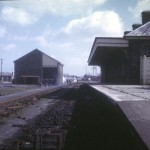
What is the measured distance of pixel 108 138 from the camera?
6.48 meters

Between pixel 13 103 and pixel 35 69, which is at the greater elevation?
pixel 35 69

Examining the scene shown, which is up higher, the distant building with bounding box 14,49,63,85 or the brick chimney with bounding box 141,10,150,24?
the brick chimney with bounding box 141,10,150,24

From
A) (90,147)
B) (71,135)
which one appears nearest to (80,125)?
(71,135)

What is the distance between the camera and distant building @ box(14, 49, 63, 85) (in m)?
66.9

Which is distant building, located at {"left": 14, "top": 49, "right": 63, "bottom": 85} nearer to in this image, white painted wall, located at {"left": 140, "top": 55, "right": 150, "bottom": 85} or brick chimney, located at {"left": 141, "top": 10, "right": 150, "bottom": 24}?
brick chimney, located at {"left": 141, "top": 10, "right": 150, "bottom": 24}

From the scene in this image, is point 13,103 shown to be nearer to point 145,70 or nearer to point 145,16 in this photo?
point 145,70

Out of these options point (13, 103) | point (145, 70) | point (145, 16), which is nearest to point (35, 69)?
Answer: point (145, 16)

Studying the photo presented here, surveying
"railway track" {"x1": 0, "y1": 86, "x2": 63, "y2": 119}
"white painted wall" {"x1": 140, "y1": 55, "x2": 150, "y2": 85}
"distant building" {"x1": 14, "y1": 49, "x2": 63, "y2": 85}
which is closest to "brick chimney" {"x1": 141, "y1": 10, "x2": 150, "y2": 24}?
"white painted wall" {"x1": 140, "y1": 55, "x2": 150, "y2": 85}

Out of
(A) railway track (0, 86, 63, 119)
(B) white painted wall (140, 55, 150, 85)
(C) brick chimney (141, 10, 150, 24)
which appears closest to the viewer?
(A) railway track (0, 86, 63, 119)

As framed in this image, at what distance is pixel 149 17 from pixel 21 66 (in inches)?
1973

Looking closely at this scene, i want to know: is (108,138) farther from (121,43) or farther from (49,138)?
(121,43)

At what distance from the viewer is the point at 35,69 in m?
66.9

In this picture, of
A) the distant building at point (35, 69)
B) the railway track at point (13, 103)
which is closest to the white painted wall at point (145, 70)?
the railway track at point (13, 103)

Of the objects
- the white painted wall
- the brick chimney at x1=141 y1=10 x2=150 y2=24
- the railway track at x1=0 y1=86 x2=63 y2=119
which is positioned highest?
the brick chimney at x1=141 y1=10 x2=150 y2=24
